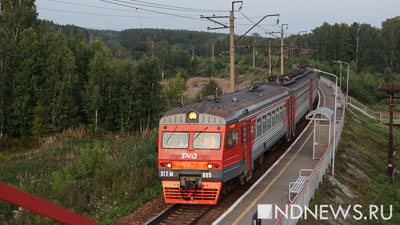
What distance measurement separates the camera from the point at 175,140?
45.2 feet

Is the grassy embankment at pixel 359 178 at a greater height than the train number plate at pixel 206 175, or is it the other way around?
the train number plate at pixel 206 175

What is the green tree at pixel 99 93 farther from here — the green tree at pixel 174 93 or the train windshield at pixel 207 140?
the train windshield at pixel 207 140

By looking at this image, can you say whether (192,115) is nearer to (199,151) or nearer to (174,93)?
(199,151)

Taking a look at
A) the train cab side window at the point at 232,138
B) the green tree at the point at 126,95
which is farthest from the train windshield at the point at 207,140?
the green tree at the point at 126,95

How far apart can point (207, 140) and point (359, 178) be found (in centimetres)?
1666

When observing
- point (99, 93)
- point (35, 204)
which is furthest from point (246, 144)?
point (99, 93)

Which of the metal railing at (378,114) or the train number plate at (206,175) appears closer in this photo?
the train number plate at (206,175)

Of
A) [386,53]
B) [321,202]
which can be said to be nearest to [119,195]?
[321,202]

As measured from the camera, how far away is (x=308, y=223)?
48.2ft

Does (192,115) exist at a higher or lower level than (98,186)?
higher

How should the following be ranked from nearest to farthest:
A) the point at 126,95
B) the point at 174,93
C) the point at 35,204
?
the point at 35,204 < the point at 126,95 < the point at 174,93

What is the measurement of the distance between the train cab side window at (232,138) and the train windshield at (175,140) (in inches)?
52.7

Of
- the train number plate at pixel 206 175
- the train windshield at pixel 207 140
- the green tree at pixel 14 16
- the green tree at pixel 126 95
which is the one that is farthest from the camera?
the green tree at pixel 14 16

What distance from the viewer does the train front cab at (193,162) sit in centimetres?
1337
